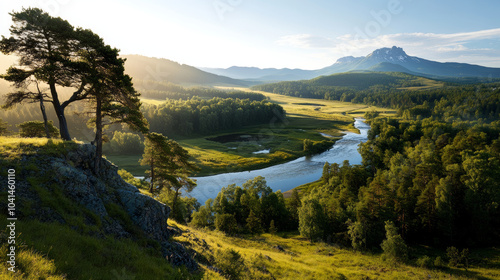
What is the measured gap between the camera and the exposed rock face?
12.5 metres

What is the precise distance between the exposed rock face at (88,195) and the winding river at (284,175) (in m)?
41.6

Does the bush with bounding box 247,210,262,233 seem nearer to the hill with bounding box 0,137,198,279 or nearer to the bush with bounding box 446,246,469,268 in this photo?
the bush with bounding box 446,246,469,268

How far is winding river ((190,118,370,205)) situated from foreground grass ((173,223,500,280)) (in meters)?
27.5

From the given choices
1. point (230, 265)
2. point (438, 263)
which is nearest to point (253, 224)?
point (438, 263)

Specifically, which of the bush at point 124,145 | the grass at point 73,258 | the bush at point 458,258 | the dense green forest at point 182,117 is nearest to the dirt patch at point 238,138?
the dense green forest at point 182,117

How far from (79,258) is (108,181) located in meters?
11.4

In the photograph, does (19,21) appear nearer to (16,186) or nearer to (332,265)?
(16,186)

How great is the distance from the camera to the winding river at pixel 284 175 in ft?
227

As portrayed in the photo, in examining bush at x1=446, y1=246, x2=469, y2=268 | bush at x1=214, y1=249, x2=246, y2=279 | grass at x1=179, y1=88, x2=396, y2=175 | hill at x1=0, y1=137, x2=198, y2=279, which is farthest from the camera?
grass at x1=179, y1=88, x2=396, y2=175

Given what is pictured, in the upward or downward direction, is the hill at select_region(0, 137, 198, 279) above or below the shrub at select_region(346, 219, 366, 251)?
above

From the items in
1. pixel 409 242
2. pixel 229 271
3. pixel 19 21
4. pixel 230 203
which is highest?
A: pixel 19 21

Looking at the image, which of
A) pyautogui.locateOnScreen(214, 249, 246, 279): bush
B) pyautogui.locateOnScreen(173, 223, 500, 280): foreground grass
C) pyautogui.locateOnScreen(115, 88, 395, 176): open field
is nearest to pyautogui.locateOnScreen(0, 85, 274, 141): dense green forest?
pyautogui.locateOnScreen(115, 88, 395, 176): open field

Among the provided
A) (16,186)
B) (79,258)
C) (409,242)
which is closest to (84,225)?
(79,258)

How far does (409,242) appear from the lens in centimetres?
4478
